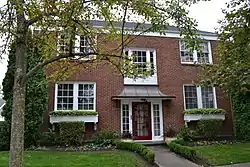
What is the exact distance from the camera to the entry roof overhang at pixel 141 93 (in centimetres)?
1433

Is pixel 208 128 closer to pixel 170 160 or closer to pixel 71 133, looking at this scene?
pixel 170 160

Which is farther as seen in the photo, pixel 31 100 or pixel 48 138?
pixel 48 138

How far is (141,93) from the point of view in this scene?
14.8 m

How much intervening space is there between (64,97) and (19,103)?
9.12 m

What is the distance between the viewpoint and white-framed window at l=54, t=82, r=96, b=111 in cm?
1435

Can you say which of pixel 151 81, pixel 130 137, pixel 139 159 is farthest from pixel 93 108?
pixel 139 159

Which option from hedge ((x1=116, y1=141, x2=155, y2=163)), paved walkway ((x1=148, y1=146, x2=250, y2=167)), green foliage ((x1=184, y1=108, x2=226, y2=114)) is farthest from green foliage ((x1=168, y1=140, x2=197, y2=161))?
green foliage ((x1=184, y1=108, x2=226, y2=114))

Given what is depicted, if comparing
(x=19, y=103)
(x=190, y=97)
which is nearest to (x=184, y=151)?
(x=190, y=97)

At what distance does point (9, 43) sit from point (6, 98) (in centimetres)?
652

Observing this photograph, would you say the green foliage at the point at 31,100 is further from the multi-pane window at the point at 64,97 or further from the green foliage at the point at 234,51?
the green foliage at the point at 234,51

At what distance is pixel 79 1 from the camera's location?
5.36 metres

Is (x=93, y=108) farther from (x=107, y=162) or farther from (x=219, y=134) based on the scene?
(x=219, y=134)

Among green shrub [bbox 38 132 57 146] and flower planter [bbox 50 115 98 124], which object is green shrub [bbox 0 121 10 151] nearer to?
green shrub [bbox 38 132 57 146]

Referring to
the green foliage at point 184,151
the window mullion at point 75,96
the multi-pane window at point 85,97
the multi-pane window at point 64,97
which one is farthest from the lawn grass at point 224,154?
the multi-pane window at point 64,97
